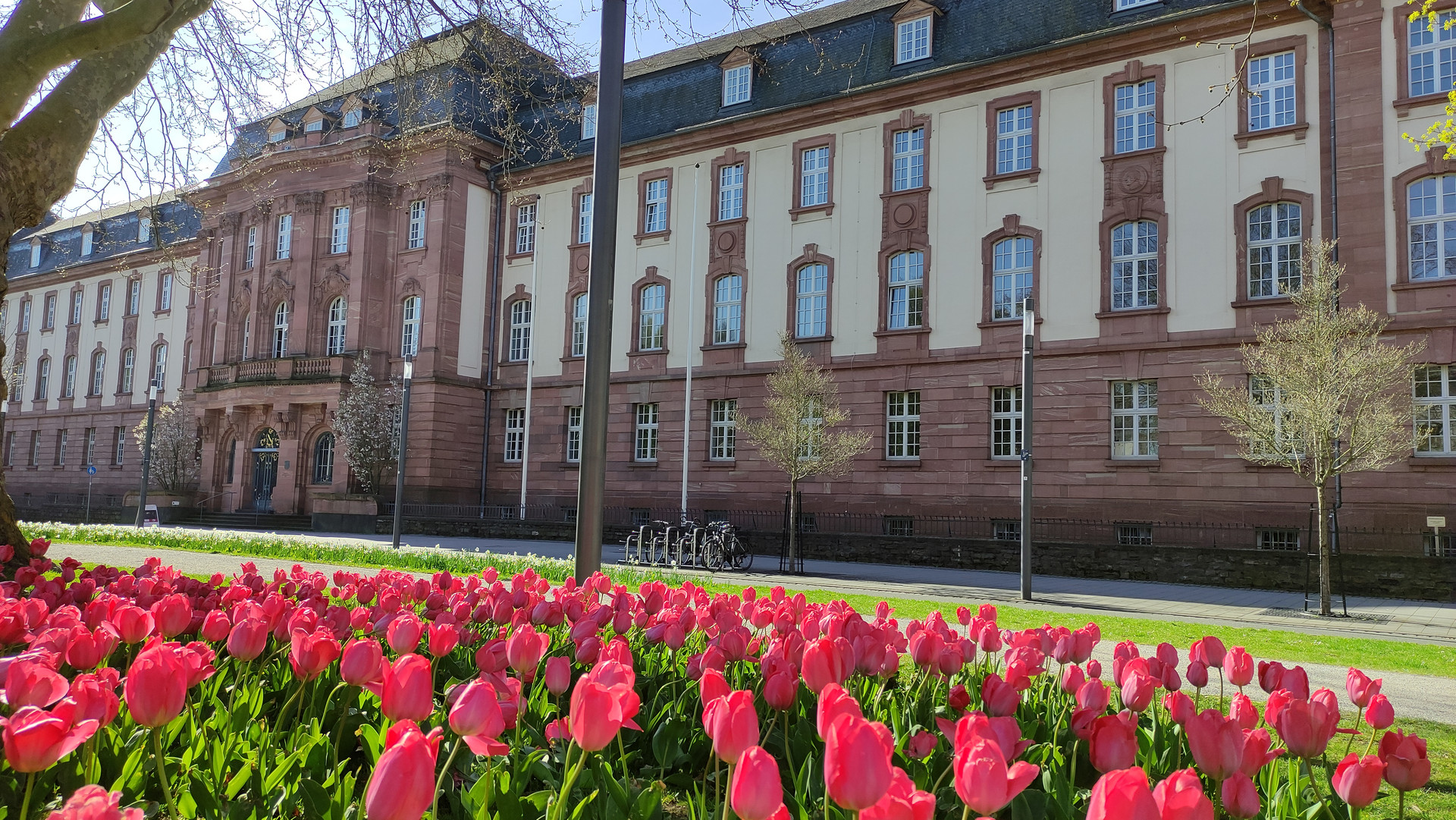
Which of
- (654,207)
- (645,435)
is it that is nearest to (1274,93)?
(654,207)

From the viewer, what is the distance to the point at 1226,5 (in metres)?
22.3

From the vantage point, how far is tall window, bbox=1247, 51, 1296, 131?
2238 centimetres

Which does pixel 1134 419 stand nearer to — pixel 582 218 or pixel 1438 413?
pixel 1438 413

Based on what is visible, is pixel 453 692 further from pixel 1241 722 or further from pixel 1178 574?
pixel 1178 574

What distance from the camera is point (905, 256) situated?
90.7 feet

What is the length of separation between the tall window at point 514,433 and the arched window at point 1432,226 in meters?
26.6

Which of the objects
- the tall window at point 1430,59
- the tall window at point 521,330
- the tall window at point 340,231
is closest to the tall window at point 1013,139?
the tall window at point 1430,59

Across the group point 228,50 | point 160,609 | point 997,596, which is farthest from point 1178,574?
point 160,609

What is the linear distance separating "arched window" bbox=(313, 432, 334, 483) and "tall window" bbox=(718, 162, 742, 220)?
58.8ft

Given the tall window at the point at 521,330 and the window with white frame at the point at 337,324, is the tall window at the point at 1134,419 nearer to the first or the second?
the tall window at the point at 521,330

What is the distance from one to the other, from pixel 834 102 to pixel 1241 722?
2797 cm

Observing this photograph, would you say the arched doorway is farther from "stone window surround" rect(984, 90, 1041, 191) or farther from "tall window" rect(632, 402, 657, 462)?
"stone window surround" rect(984, 90, 1041, 191)

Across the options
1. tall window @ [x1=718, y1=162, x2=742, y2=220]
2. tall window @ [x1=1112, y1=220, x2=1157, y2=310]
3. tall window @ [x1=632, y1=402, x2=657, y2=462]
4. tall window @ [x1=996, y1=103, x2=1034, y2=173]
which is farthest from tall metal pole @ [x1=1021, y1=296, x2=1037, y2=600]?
tall window @ [x1=632, y1=402, x2=657, y2=462]

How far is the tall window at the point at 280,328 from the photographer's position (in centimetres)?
4101
